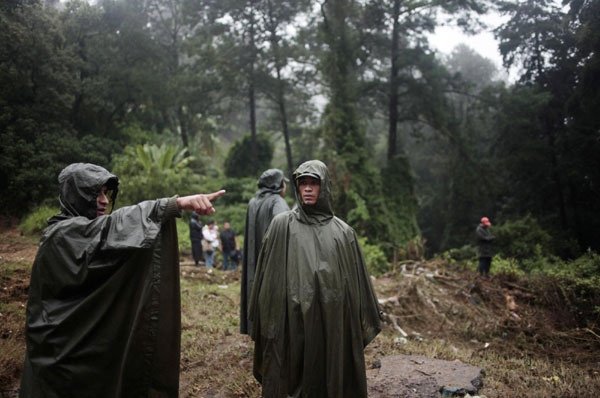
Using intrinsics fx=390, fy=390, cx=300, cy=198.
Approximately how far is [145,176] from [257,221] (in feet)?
35.8

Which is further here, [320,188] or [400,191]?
[400,191]

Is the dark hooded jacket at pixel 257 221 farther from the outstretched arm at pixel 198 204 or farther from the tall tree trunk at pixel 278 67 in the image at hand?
the tall tree trunk at pixel 278 67

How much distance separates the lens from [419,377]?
13.8 ft

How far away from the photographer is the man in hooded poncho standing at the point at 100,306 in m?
2.17

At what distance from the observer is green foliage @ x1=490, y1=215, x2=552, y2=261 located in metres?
14.9

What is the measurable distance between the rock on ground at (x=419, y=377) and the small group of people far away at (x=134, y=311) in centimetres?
120

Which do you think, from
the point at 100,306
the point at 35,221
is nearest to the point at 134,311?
the point at 100,306

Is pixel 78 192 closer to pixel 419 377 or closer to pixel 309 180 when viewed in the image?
pixel 309 180

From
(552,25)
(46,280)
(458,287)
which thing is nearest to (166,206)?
(46,280)

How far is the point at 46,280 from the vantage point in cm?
219

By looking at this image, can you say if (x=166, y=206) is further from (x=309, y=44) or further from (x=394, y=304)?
(x=309, y=44)

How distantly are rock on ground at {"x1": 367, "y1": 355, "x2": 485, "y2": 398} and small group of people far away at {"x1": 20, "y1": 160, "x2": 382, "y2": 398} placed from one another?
1.20 m

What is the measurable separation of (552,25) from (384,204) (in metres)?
9.59

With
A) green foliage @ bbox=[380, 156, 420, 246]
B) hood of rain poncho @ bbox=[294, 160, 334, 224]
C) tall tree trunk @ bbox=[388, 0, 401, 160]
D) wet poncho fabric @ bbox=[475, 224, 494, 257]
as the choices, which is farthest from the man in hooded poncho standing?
tall tree trunk @ bbox=[388, 0, 401, 160]
